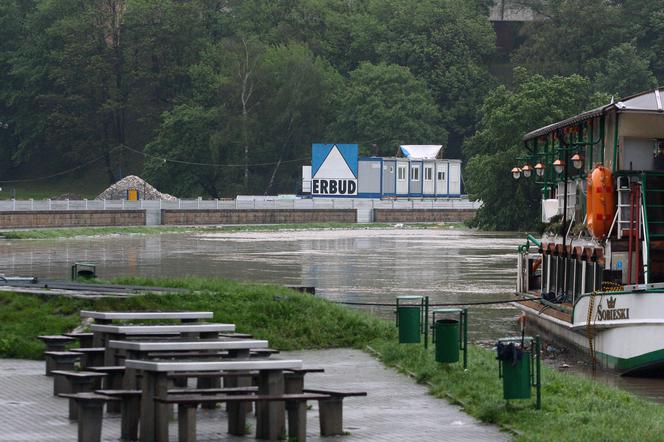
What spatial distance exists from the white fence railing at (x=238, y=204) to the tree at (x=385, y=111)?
14.7m

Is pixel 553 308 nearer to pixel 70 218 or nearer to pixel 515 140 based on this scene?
pixel 70 218

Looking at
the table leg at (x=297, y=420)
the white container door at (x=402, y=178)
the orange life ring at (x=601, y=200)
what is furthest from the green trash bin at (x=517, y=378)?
the white container door at (x=402, y=178)

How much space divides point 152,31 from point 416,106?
88.6 feet

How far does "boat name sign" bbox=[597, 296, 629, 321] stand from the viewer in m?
25.1

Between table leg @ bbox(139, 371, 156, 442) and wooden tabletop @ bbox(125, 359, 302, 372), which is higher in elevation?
wooden tabletop @ bbox(125, 359, 302, 372)

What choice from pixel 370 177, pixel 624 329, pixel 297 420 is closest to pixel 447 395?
pixel 297 420

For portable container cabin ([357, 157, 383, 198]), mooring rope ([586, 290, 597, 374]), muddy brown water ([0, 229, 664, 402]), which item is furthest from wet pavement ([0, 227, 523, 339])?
portable container cabin ([357, 157, 383, 198])

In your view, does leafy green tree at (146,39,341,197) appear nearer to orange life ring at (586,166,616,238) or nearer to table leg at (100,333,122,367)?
orange life ring at (586,166,616,238)

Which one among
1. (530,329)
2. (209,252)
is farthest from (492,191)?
(530,329)

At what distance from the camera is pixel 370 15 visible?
495 feet

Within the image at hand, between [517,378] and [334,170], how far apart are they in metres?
96.1

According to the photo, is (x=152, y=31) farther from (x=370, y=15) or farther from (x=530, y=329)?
(x=530, y=329)

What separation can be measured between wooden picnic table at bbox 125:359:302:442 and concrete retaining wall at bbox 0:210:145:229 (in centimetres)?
7379

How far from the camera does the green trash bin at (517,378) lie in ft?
53.2
